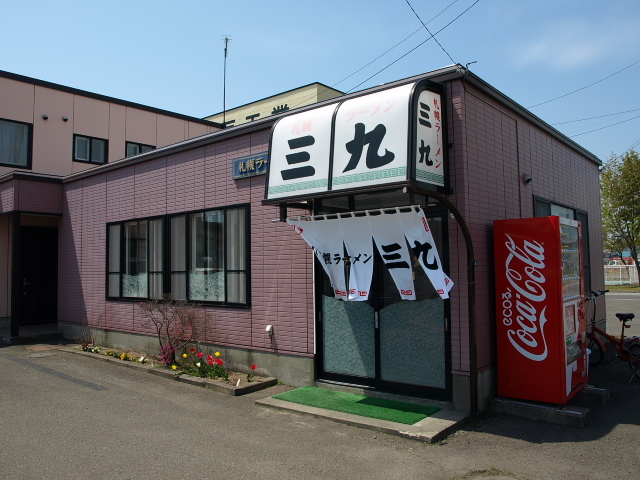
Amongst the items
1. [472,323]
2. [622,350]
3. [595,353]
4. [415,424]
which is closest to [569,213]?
[595,353]

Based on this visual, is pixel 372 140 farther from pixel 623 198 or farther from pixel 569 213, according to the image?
pixel 623 198

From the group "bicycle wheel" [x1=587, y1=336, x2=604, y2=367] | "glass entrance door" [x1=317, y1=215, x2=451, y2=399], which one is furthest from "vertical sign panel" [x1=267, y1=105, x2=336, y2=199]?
"bicycle wheel" [x1=587, y1=336, x2=604, y2=367]

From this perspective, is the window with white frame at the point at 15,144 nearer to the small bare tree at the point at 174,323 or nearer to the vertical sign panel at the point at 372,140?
the small bare tree at the point at 174,323

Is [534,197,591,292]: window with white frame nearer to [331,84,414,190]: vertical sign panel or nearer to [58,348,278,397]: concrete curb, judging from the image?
[331,84,414,190]: vertical sign panel

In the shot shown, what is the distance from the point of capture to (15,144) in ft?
49.6

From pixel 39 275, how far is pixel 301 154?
446 inches

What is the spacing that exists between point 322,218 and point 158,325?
4889mm

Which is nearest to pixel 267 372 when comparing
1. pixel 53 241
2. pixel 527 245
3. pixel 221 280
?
pixel 221 280

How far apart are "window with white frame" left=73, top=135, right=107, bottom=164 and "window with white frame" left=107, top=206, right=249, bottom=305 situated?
5927 mm

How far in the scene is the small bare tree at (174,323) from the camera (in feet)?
30.8

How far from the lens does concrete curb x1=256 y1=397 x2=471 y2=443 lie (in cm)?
552

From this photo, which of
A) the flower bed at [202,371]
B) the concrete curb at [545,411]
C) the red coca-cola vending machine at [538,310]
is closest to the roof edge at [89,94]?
Answer: the flower bed at [202,371]

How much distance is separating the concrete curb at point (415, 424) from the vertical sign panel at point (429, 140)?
2778mm

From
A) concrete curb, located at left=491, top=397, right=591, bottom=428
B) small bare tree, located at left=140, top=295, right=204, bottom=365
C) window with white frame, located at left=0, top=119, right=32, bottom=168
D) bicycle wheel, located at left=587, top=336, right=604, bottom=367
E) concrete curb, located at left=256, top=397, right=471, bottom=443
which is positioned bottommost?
concrete curb, located at left=256, top=397, right=471, bottom=443
